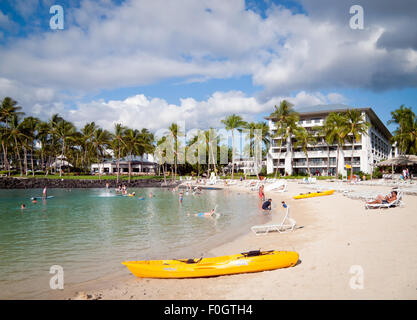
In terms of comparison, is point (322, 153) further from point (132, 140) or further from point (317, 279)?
point (317, 279)

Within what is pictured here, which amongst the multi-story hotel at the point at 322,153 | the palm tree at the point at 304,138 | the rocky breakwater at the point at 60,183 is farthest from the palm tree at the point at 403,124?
the rocky breakwater at the point at 60,183

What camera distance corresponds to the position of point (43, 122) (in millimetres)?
65188

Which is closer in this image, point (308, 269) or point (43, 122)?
point (308, 269)

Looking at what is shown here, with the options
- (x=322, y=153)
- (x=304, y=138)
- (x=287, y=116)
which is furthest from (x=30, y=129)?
(x=322, y=153)

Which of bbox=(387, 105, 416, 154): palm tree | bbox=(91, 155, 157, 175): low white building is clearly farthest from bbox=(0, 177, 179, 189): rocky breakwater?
bbox=(387, 105, 416, 154): palm tree

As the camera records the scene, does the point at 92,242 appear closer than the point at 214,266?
No

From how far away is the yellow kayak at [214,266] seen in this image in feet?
22.5

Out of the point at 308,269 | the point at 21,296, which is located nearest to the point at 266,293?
the point at 308,269

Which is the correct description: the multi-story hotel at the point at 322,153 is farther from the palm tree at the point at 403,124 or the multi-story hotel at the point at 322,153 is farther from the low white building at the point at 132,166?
the low white building at the point at 132,166

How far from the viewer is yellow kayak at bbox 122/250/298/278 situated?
6.84 meters

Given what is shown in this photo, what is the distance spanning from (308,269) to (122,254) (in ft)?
20.8

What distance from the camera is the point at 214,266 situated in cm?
689
